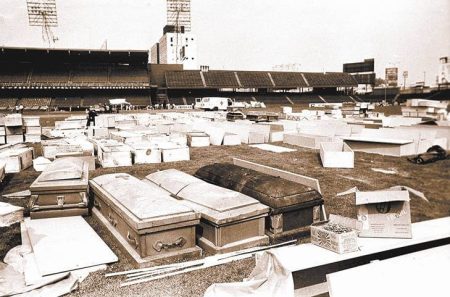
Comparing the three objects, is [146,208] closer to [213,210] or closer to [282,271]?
[213,210]

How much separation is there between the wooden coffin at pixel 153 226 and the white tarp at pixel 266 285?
51.9 inches

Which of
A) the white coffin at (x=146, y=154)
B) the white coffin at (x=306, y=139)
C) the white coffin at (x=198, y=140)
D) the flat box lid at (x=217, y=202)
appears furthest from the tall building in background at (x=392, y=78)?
the flat box lid at (x=217, y=202)

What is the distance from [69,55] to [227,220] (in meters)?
44.8

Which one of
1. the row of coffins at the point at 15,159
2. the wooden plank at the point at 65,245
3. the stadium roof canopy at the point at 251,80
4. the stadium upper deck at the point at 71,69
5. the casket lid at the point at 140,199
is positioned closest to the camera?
the wooden plank at the point at 65,245

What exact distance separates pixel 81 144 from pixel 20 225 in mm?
6254

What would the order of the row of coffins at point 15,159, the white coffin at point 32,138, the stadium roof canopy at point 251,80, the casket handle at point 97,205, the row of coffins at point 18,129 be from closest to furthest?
1. the casket handle at point 97,205
2. the row of coffins at point 15,159
3. the row of coffins at point 18,129
4. the white coffin at point 32,138
5. the stadium roof canopy at point 251,80

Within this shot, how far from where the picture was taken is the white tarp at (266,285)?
10.6 feet

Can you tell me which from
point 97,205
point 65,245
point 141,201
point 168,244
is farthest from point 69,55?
point 168,244

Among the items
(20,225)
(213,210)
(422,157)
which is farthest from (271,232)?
(422,157)

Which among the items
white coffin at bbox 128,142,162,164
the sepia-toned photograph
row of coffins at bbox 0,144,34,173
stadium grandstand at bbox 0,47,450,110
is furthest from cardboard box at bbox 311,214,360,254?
stadium grandstand at bbox 0,47,450,110

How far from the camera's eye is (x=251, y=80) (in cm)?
5000

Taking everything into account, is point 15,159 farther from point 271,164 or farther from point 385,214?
point 385,214

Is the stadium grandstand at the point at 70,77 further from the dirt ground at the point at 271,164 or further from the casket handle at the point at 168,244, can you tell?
the casket handle at the point at 168,244

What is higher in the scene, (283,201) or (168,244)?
(283,201)
